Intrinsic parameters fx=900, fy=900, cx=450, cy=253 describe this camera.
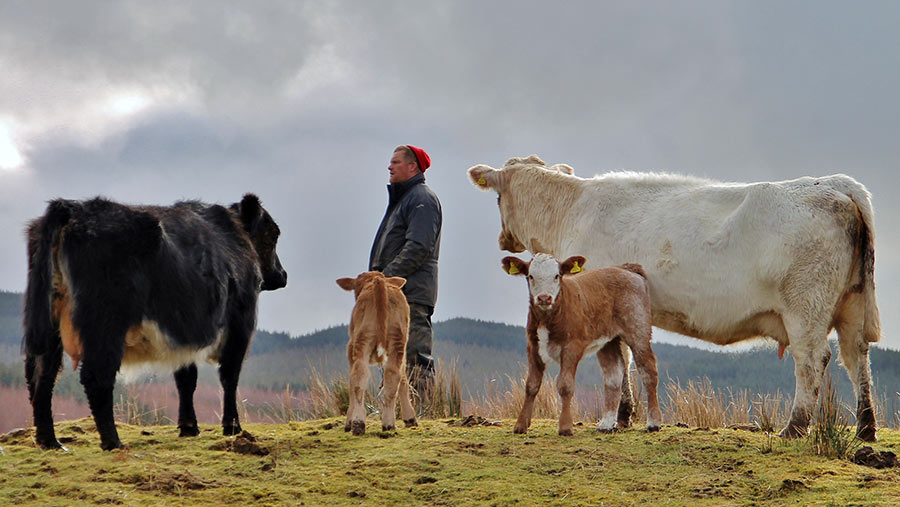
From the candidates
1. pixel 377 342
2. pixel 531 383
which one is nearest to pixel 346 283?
pixel 377 342

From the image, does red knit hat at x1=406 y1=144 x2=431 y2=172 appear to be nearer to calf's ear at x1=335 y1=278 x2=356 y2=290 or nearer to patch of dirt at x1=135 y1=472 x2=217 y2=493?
calf's ear at x1=335 y1=278 x2=356 y2=290

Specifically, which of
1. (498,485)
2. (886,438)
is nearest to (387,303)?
(498,485)

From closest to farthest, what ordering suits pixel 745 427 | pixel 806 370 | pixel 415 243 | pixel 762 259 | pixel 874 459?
pixel 874 459 → pixel 806 370 → pixel 762 259 → pixel 745 427 → pixel 415 243

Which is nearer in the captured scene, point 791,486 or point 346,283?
point 791,486

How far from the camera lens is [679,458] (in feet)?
22.9

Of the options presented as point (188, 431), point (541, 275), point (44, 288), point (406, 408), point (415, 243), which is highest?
point (415, 243)

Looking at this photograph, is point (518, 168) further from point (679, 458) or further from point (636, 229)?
point (679, 458)

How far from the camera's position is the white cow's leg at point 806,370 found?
26.6ft

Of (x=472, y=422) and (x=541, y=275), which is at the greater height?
(x=541, y=275)

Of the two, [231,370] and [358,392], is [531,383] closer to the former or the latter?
[358,392]

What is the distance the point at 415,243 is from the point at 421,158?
1343 millimetres

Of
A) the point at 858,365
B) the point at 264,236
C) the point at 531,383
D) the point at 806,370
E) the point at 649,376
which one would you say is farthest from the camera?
the point at 858,365

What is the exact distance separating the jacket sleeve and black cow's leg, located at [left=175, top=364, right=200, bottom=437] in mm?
2802

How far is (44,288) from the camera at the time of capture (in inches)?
253
